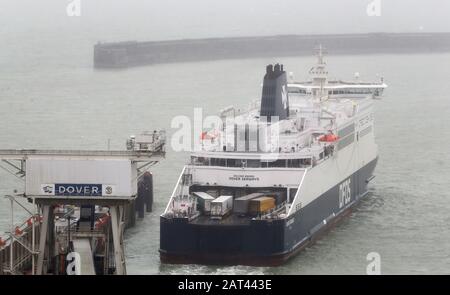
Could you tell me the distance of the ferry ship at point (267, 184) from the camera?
39875 mm

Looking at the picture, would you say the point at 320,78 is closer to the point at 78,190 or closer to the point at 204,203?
the point at 204,203

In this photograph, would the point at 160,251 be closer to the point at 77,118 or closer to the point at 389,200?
the point at 389,200

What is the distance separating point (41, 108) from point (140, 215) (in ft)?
98.8

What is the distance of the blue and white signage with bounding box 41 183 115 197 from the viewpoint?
114ft

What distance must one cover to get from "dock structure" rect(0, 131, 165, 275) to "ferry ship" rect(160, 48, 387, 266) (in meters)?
3.70

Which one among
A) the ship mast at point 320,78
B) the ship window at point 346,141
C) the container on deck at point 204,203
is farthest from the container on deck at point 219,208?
the ship mast at point 320,78

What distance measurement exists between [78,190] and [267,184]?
868 centimetres

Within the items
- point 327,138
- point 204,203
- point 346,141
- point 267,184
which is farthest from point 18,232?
point 346,141

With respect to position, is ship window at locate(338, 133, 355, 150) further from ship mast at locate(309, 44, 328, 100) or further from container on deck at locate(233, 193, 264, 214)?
container on deck at locate(233, 193, 264, 214)

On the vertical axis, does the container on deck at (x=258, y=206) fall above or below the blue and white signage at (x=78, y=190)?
below

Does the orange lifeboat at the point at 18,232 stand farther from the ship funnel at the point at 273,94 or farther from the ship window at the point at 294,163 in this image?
the ship funnel at the point at 273,94

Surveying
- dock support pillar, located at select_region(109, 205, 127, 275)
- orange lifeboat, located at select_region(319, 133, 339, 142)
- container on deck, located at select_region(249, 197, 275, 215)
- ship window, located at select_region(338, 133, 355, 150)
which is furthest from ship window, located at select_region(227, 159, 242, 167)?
dock support pillar, located at select_region(109, 205, 127, 275)

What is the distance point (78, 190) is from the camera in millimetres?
34750

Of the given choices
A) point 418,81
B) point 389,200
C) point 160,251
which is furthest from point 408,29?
point 160,251
